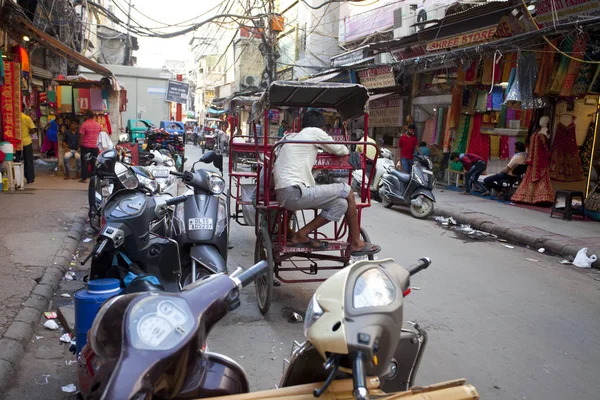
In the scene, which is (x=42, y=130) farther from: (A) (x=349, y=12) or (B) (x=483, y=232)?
(B) (x=483, y=232)

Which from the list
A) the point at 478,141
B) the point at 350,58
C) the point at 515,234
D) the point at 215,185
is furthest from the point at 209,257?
the point at 350,58

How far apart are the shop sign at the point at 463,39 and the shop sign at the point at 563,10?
1.68 m

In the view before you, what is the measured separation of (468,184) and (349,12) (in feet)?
43.8

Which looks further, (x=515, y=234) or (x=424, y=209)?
(x=424, y=209)

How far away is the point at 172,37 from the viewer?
12.7 m

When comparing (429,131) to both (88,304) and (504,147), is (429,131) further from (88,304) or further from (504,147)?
(88,304)

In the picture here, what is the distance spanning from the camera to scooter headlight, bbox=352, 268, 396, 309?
1714 millimetres

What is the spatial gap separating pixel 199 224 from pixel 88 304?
5.16 ft

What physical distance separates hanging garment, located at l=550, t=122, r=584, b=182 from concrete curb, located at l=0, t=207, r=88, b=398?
10218mm

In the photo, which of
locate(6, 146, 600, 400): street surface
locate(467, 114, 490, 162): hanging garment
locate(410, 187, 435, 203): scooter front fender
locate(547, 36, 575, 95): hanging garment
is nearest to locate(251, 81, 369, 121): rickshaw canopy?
locate(6, 146, 600, 400): street surface

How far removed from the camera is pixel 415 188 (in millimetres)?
10914

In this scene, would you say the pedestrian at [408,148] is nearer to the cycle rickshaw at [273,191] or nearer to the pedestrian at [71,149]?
the cycle rickshaw at [273,191]

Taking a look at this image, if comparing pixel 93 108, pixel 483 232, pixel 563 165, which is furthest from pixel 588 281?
pixel 93 108

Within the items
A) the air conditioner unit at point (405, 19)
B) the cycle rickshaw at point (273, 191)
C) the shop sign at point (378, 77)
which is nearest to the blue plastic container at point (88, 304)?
the cycle rickshaw at point (273, 191)
